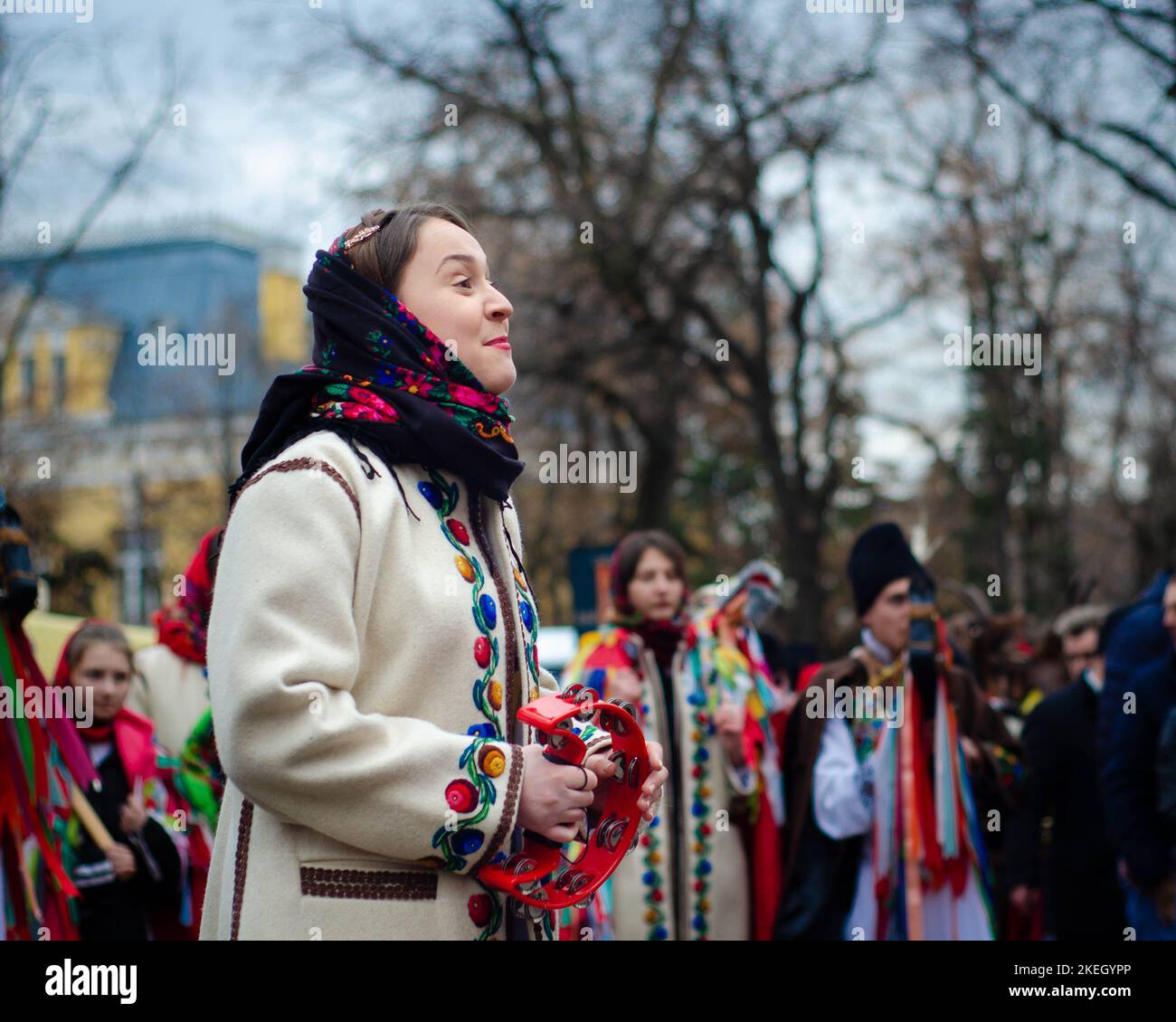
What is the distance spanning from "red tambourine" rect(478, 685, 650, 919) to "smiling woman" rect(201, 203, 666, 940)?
0.03 m

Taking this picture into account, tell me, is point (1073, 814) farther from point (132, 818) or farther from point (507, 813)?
point (507, 813)

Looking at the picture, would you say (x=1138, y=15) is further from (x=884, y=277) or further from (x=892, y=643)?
(x=884, y=277)

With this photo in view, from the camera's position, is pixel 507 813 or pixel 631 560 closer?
pixel 507 813

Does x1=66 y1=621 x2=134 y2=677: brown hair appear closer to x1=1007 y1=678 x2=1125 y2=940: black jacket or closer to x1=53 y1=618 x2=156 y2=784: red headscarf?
x1=53 y1=618 x2=156 y2=784: red headscarf

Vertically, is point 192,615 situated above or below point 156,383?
below

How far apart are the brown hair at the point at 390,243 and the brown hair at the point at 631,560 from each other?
3.85 metres

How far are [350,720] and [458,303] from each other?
0.79 metres

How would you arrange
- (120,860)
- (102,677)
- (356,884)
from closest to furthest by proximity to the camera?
(356,884)
(120,860)
(102,677)

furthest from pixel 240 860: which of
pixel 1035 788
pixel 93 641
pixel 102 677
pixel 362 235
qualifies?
pixel 1035 788

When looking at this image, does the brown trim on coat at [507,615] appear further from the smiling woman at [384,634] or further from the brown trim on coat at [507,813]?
the brown trim on coat at [507,813]

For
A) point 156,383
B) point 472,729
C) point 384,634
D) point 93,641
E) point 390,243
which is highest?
point 156,383

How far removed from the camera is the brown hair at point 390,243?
2.67 m

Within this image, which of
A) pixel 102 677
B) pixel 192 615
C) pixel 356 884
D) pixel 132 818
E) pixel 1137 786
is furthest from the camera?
pixel 192 615

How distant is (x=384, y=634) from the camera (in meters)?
2.45
